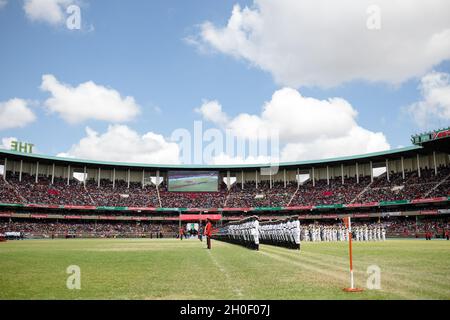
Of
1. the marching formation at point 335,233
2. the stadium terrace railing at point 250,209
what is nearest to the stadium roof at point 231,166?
the stadium terrace railing at point 250,209

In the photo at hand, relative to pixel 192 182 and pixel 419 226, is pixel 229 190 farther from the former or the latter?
pixel 419 226

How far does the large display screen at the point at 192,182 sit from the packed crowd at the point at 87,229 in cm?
971

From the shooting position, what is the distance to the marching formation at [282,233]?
960 inches

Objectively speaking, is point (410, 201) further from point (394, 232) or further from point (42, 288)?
point (42, 288)

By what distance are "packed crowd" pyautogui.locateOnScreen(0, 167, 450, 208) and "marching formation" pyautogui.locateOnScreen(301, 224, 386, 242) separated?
798 inches

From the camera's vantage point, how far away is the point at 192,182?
87.8 metres

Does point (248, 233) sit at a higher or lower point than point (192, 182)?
lower

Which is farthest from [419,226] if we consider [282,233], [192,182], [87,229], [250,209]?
[87,229]

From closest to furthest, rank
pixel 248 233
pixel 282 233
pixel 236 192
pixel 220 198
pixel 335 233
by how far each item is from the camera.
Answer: pixel 248 233 < pixel 282 233 < pixel 335 233 < pixel 220 198 < pixel 236 192

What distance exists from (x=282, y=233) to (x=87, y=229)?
5476 centimetres

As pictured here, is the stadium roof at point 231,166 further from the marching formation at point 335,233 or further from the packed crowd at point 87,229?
the marching formation at point 335,233

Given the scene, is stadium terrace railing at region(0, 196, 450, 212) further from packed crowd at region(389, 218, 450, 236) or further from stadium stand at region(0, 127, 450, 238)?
packed crowd at region(389, 218, 450, 236)
